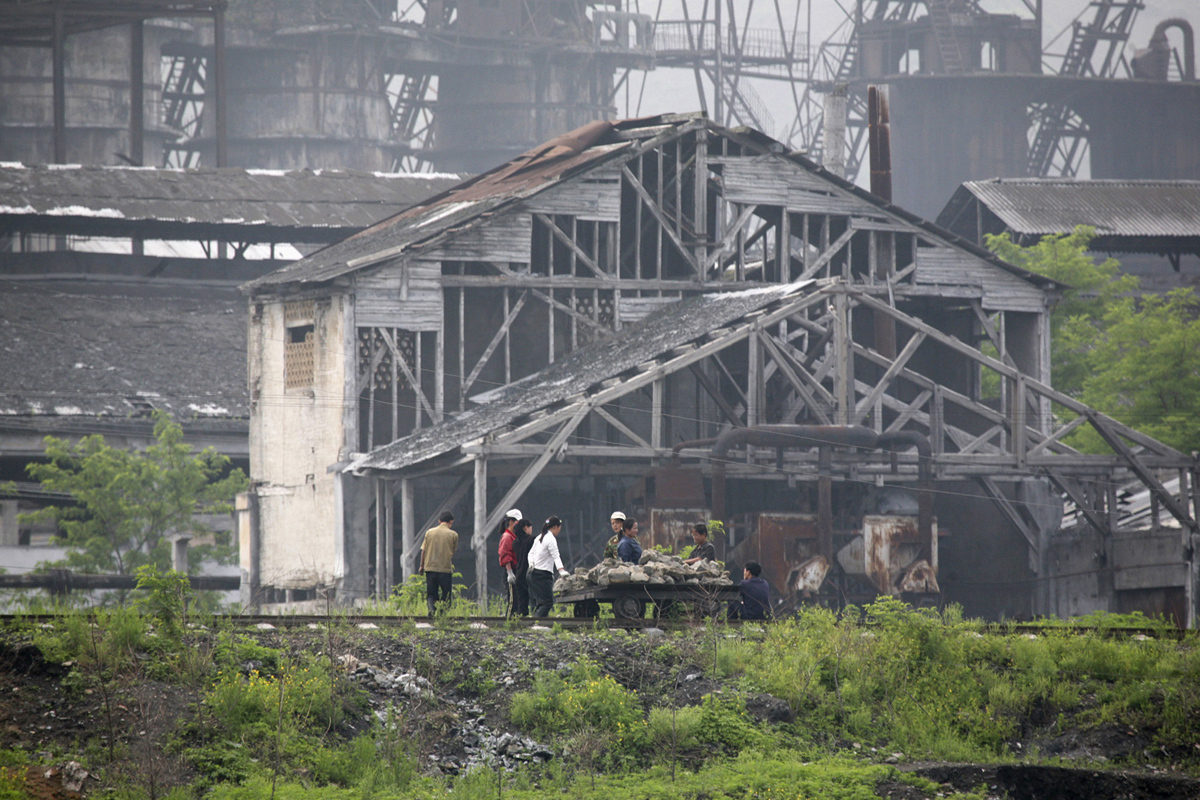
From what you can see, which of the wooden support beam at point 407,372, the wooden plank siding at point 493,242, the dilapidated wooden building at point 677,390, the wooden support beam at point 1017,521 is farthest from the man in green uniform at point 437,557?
the wooden support beam at point 1017,521

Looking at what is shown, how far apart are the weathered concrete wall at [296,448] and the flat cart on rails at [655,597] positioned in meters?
12.3

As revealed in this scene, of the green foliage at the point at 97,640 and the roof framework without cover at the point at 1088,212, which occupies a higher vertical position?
the roof framework without cover at the point at 1088,212

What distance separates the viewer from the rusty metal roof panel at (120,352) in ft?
127

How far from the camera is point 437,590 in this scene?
18.7 metres

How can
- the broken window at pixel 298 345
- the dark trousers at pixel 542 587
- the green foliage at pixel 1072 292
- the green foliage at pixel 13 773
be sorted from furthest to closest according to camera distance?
the green foliage at pixel 1072 292
the broken window at pixel 298 345
the dark trousers at pixel 542 587
the green foliage at pixel 13 773

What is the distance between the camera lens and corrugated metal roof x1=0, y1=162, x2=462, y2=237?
4419 centimetres

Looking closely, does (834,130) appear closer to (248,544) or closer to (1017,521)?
(1017,521)

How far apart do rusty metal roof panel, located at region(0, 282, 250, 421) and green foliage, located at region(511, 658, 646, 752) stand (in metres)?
25.8

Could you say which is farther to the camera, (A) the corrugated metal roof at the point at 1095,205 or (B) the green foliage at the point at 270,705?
(A) the corrugated metal roof at the point at 1095,205

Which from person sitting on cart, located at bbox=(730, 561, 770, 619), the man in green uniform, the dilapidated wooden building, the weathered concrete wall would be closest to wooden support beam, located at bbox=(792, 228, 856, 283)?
the dilapidated wooden building

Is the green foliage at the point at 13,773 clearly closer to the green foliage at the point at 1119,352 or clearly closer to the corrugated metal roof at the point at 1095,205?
the green foliage at the point at 1119,352

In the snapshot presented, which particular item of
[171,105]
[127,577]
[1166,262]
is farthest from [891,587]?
[171,105]

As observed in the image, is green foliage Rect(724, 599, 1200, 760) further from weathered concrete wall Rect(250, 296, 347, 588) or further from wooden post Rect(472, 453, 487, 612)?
weathered concrete wall Rect(250, 296, 347, 588)

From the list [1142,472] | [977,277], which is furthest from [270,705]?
[977,277]
